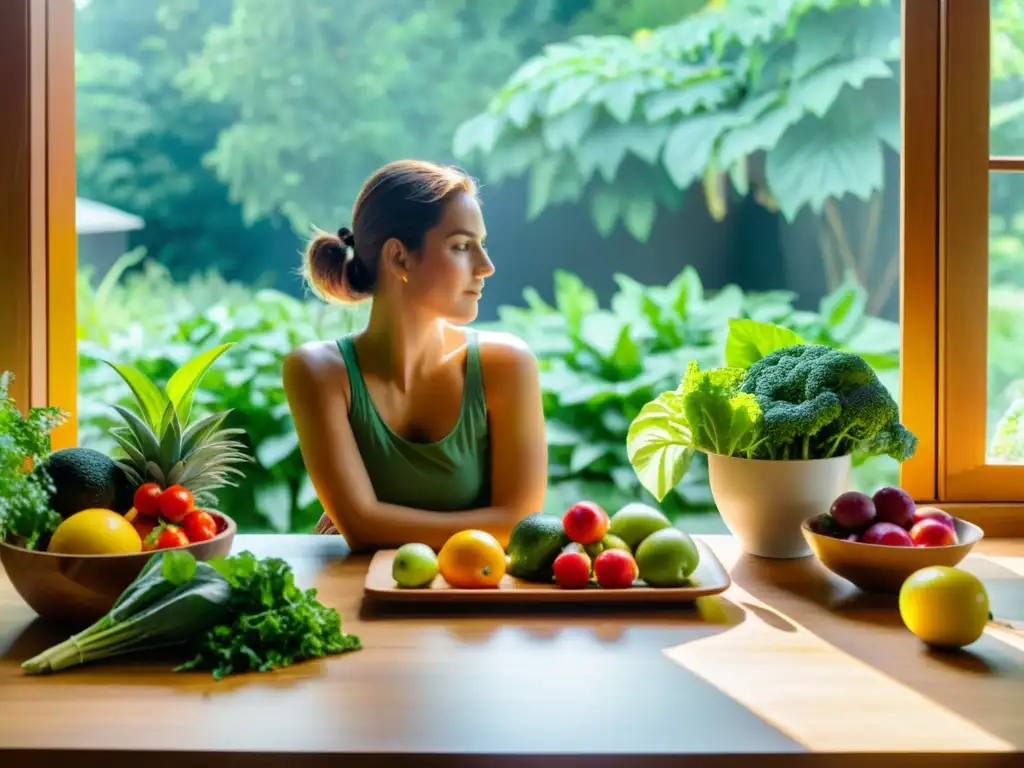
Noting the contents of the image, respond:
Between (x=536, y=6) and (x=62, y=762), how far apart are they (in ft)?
9.40

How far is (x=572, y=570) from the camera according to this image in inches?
58.1

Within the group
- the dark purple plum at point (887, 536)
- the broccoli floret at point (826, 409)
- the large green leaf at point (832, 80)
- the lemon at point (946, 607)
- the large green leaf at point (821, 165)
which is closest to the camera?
the lemon at point (946, 607)

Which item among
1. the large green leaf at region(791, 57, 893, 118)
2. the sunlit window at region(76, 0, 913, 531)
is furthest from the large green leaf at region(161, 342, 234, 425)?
the large green leaf at region(791, 57, 893, 118)

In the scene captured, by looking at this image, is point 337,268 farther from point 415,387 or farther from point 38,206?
point 38,206

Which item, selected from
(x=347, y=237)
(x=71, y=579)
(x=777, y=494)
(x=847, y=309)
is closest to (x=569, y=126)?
(x=847, y=309)

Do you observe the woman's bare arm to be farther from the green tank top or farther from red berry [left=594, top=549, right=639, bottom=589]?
red berry [left=594, top=549, right=639, bottom=589]

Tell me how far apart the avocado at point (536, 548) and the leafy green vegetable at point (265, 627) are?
31 centimetres

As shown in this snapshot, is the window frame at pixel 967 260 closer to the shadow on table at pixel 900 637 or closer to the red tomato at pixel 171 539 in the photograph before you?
the shadow on table at pixel 900 637

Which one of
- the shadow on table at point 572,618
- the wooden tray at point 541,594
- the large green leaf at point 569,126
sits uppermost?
the large green leaf at point 569,126

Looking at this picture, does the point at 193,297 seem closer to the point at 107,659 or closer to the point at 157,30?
the point at 157,30

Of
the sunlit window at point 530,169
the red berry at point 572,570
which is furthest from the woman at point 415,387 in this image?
the sunlit window at point 530,169

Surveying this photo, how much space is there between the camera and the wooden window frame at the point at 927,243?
1.98 m

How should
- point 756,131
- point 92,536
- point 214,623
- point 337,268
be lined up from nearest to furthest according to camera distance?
point 214,623 < point 92,536 < point 337,268 < point 756,131

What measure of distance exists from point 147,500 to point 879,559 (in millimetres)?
1003
